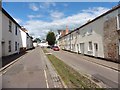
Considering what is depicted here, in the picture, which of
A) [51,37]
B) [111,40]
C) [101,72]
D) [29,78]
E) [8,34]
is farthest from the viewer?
[51,37]

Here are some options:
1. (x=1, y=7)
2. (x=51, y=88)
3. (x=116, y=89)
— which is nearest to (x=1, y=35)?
(x=1, y=7)

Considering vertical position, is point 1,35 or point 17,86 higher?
point 1,35

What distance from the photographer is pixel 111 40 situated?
20016 millimetres

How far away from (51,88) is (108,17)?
15021 millimetres

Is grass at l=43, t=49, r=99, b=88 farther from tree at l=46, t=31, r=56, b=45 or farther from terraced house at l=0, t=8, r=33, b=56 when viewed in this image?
tree at l=46, t=31, r=56, b=45

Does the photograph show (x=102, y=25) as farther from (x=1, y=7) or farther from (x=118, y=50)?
(x=1, y=7)

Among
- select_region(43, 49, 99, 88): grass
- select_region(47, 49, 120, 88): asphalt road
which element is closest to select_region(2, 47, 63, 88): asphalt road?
select_region(43, 49, 99, 88): grass

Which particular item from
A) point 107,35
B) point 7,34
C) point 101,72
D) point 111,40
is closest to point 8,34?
point 7,34

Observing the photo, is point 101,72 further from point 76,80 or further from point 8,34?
point 8,34

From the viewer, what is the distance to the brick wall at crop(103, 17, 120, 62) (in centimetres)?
1891

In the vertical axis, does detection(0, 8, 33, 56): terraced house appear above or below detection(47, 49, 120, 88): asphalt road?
above

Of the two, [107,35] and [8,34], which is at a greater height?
[8,34]

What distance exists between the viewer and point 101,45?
23.2 m

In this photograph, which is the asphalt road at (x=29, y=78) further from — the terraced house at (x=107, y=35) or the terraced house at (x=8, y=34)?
the terraced house at (x=8, y=34)
